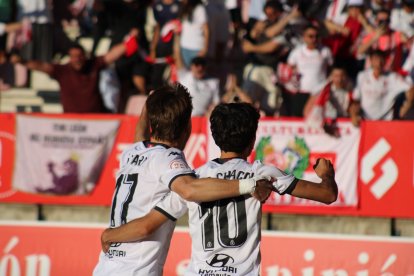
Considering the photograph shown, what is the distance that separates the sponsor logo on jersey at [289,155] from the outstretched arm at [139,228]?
5.24m

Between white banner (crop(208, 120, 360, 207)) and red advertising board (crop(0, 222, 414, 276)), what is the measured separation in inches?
37.8

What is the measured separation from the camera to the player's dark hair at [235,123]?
171 inches

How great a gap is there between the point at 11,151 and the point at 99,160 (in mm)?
1152

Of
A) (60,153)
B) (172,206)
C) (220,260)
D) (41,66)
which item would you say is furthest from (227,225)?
(41,66)

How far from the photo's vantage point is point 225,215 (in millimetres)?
4512

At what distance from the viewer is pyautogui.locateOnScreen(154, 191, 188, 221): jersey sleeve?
179 inches

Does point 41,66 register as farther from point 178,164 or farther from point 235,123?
point 235,123

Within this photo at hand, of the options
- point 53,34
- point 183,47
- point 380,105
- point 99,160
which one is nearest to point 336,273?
point 380,105

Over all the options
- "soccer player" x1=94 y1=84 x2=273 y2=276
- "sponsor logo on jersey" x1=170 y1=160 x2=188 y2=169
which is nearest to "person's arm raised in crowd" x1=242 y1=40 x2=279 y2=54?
"soccer player" x1=94 y1=84 x2=273 y2=276

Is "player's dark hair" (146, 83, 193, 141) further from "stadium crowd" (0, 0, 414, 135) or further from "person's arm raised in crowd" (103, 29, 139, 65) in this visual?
"person's arm raised in crowd" (103, 29, 139, 65)

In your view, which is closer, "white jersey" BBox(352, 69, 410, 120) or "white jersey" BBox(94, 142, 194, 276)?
"white jersey" BBox(94, 142, 194, 276)

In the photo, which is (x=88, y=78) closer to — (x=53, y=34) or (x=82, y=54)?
(x=82, y=54)

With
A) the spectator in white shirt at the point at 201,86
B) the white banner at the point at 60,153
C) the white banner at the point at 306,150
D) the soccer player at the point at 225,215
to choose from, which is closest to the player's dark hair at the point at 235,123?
the soccer player at the point at 225,215

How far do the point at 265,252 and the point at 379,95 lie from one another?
9.50 feet
